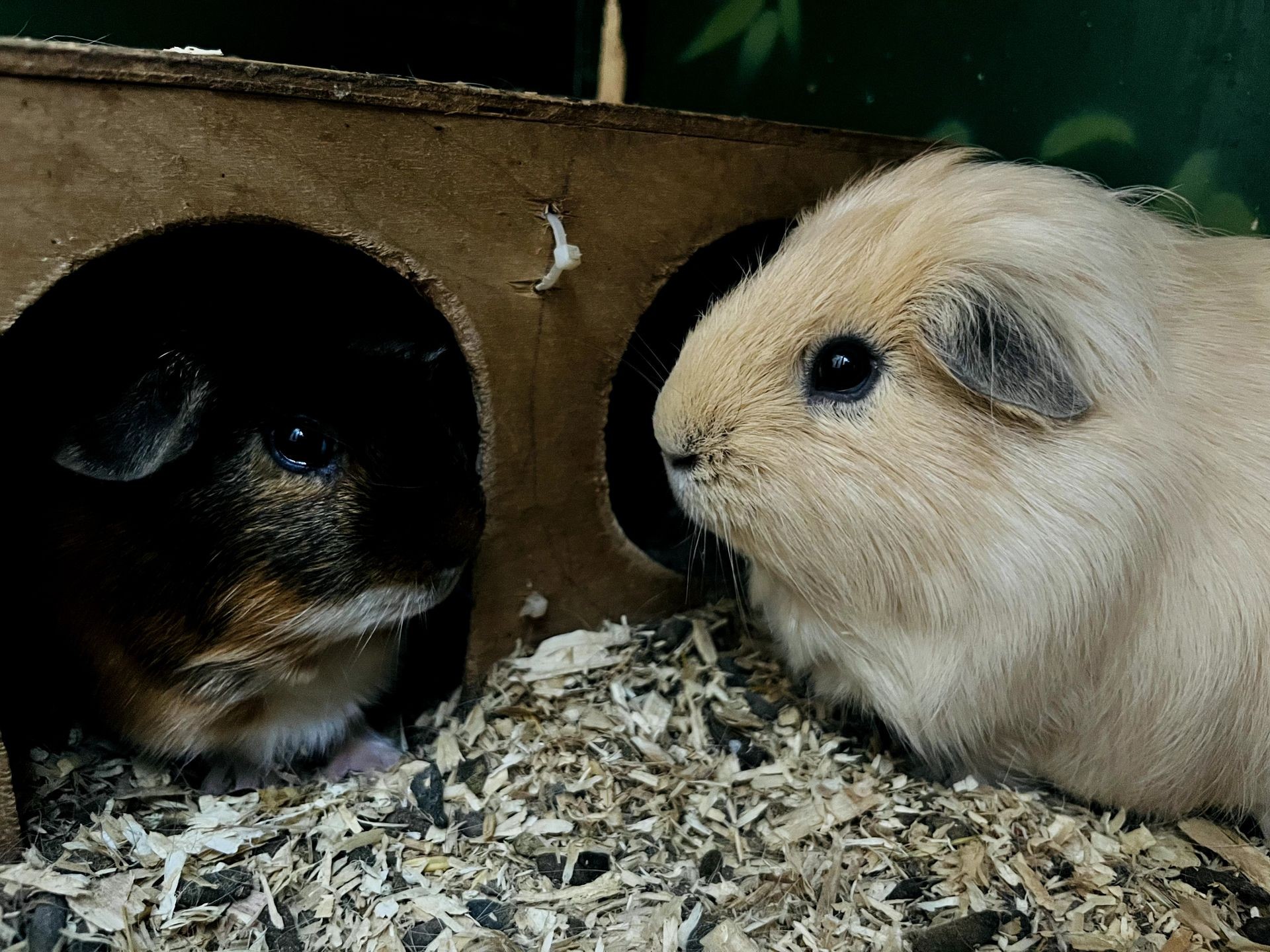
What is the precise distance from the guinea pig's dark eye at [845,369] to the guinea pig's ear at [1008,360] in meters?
0.11

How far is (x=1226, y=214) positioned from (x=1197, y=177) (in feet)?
0.31

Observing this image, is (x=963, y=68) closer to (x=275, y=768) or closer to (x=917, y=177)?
(x=917, y=177)

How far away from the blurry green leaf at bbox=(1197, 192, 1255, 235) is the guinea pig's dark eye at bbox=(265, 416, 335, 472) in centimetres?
176

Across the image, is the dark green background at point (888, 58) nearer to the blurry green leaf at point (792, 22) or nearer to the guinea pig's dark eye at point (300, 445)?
the blurry green leaf at point (792, 22)

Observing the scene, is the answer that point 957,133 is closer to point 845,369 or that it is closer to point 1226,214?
point 1226,214

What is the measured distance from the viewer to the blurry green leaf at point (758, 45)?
2.39 m

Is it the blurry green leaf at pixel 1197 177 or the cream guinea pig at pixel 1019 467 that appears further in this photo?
the blurry green leaf at pixel 1197 177

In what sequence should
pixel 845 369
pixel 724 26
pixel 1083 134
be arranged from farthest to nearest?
pixel 724 26 < pixel 1083 134 < pixel 845 369

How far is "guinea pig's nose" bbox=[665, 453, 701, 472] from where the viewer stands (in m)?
1.43

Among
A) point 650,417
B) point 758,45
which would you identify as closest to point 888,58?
point 758,45

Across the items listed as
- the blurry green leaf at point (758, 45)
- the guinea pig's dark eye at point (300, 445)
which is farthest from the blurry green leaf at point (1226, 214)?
the guinea pig's dark eye at point (300, 445)

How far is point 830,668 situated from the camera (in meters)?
1.59

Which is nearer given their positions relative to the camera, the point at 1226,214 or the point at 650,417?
the point at 1226,214

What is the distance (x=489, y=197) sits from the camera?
1.50 metres
